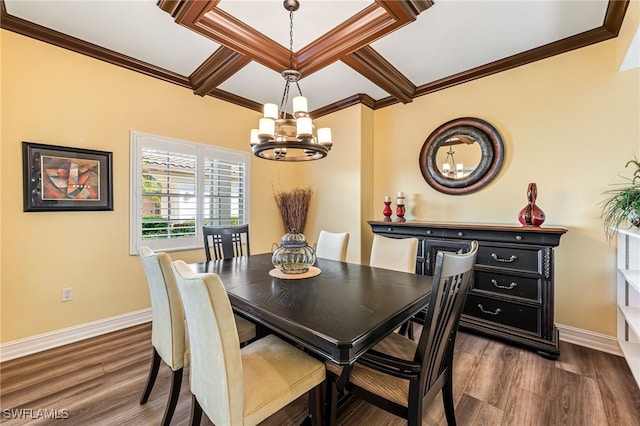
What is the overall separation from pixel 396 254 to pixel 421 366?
1261 mm

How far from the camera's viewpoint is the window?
2943 millimetres

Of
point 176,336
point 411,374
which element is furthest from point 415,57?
point 176,336

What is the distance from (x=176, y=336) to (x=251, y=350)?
1.37 feet

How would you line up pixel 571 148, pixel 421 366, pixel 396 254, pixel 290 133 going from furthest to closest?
pixel 571 148
pixel 396 254
pixel 290 133
pixel 421 366

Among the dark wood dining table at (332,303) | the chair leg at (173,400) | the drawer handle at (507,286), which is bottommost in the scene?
the chair leg at (173,400)

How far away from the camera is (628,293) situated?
221 centimetres

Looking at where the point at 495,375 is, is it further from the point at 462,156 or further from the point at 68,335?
the point at 68,335

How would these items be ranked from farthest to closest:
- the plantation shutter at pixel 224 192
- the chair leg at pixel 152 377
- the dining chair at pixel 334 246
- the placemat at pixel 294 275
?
the plantation shutter at pixel 224 192, the dining chair at pixel 334 246, the placemat at pixel 294 275, the chair leg at pixel 152 377

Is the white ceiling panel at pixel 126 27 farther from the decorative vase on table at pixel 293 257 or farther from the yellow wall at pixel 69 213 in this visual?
the decorative vase on table at pixel 293 257

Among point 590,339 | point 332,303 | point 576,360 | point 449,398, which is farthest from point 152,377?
point 590,339

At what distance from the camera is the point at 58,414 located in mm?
1628

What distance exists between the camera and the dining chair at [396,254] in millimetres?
2244

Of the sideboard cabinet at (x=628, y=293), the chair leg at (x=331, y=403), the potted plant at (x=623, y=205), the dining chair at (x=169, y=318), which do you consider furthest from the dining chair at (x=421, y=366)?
the sideboard cabinet at (x=628, y=293)

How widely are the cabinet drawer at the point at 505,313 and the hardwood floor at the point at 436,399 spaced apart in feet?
0.71
